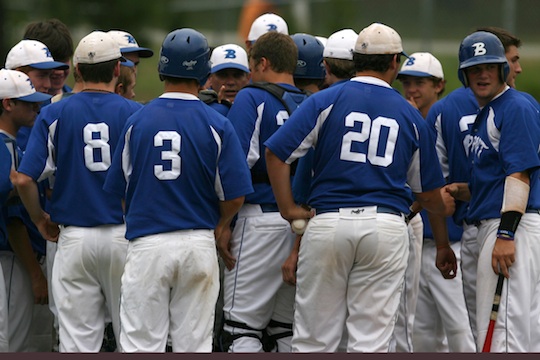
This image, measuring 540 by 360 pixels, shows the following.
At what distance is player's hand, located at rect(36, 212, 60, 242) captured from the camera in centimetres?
735

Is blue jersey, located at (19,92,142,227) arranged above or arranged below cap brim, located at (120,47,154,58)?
below

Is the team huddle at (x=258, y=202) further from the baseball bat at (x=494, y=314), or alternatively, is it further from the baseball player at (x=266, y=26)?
the baseball player at (x=266, y=26)

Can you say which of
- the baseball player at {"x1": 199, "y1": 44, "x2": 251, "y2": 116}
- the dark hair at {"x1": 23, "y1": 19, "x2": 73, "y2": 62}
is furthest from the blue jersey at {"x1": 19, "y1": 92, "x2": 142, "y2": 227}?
the dark hair at {"x1": 23, "y1": 19, "x2": 73, "y2": 62}

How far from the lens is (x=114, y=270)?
23.4 ft

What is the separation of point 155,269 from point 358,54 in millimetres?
1939

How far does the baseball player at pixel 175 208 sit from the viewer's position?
21.4 feet

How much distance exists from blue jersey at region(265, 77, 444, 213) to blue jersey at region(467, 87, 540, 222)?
1.65 feet

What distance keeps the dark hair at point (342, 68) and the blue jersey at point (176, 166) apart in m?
1.71

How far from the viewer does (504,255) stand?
22.4ft

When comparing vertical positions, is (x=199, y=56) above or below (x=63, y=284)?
above

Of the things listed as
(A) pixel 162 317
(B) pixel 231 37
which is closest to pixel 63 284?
(A) pixel 162 317

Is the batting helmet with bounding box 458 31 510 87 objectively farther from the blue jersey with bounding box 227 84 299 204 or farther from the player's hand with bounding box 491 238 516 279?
the blue jersey with bounding box 227 84 299 204

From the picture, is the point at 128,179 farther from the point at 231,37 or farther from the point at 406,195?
the point at 231,37

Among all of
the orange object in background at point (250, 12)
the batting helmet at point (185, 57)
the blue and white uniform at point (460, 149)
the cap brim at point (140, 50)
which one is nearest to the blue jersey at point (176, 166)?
the batting helmet at point (185, 57)
